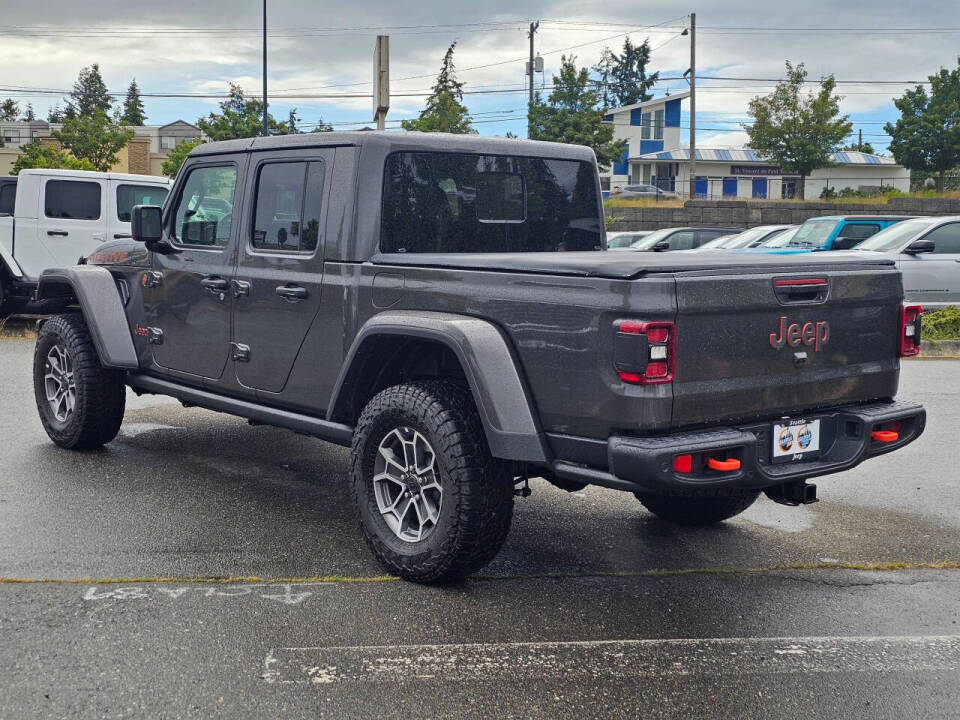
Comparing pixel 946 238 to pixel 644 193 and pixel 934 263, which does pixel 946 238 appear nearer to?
pixel 934 263

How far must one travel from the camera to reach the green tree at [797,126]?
50.4 metres

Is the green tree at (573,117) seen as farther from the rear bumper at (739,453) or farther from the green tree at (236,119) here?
the rear bumper at (739,453)

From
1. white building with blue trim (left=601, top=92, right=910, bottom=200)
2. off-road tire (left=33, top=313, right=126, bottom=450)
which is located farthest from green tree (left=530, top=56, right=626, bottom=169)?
off-road tire (left=33, top=313, right=126, bottom=450)

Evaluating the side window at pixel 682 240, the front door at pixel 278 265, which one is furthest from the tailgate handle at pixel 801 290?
the side window at pixel 682 240

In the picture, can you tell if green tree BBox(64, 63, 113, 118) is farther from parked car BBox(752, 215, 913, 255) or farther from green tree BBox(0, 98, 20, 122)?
parked car BBox(752, 215, 913, 255)

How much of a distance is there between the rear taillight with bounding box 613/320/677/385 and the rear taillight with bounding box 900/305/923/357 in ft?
4.73

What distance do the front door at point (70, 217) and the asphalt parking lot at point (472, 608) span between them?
28.6ft

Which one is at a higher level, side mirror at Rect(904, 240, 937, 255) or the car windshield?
the car windshield

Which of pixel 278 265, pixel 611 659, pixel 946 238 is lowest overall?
pixel 611 659

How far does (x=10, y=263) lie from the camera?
1472 centimetres

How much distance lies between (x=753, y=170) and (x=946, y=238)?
5718 cm

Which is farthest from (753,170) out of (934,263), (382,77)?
(382,77)

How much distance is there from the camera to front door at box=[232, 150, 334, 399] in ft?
17.6

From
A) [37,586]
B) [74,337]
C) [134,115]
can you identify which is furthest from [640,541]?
[134,115]
